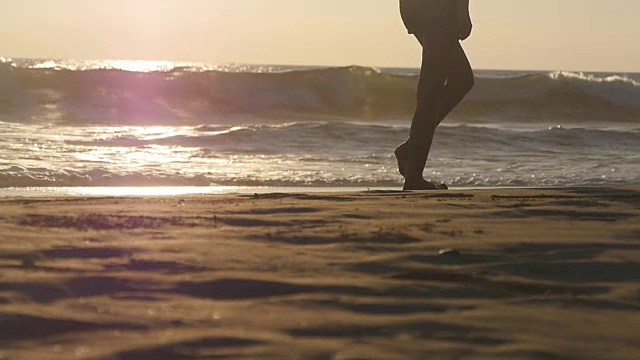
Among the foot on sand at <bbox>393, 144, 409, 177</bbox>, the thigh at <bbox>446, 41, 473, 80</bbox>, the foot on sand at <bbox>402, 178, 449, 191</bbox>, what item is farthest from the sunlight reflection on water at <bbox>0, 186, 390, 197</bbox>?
the thigh at <bbox>446, 41, 473, 80</bbox>

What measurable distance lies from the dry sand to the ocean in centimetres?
385

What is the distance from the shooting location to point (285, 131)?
12.6m

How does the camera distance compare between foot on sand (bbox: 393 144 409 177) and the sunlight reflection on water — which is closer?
foot on sand (bbox: 393 144 409 177)

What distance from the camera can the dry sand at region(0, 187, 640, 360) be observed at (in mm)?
1989

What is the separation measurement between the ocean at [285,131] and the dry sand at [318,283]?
3.85 meters

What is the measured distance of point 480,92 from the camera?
79.0ft

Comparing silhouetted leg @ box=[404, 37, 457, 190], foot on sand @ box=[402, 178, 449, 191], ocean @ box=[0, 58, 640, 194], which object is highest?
silhouetted leg @ box=[404, 37, 457, 190]

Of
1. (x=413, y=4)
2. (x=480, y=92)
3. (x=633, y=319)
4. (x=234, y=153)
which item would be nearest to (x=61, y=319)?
(x=633, y=319)

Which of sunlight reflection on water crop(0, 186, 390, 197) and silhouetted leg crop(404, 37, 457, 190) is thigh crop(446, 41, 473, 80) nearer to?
silhouetted leg crop(404, 37, 457, 190)

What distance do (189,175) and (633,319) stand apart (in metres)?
6.15

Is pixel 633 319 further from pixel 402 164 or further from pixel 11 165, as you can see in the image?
pixel 11 165

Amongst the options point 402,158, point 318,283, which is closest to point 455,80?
point 402,158

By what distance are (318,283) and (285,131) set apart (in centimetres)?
1004

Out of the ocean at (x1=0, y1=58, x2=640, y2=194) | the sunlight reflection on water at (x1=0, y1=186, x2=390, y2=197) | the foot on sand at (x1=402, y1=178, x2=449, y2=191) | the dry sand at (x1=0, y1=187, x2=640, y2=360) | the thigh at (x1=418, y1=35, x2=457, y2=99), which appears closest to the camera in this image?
the dry sand at (x1=0, y1=187, x2=640, y2=360)
